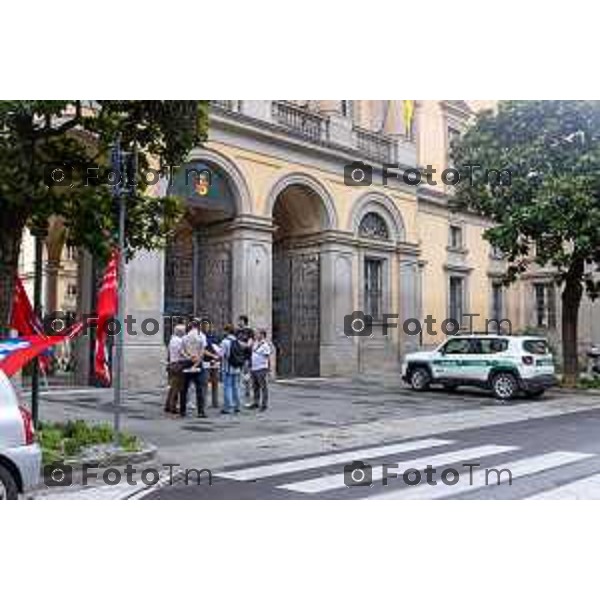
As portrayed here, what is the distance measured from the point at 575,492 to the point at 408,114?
2399 centimetres

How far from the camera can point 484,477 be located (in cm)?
959

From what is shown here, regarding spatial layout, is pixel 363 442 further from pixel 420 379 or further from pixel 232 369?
pixel 420 379

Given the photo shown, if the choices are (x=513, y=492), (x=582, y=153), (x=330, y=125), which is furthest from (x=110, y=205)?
(x=330, y=125)

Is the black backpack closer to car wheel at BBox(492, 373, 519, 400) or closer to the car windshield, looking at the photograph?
car wheel at BBox(492, 373, 519, 400)

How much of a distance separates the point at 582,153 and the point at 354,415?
9959 millimetres

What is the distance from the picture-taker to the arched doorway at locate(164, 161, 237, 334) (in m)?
23.7

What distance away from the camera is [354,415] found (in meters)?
16.9

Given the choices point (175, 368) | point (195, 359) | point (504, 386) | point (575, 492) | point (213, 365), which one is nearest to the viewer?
point (575, 492)

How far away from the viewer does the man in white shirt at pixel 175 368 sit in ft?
51.5

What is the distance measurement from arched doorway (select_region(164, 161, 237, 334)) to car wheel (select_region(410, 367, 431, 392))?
211 inches

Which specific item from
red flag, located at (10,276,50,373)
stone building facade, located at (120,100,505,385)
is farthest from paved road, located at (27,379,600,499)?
stone building facade, located at (120,100,505,385)

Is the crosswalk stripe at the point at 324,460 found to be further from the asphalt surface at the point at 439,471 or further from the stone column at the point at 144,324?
the stone column at the point at 144,324

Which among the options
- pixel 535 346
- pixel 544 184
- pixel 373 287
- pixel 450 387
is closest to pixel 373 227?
pixel 373 287

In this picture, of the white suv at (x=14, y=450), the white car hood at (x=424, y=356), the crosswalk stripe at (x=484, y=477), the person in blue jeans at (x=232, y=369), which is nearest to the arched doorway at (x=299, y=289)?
the white car hood at (x=424, y=356)
